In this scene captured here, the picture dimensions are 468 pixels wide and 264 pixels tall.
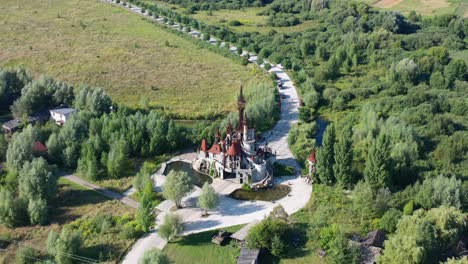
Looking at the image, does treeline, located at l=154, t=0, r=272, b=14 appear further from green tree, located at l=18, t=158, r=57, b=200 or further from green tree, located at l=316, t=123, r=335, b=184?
green tree, located at l=18, t=158, r=57, b=200

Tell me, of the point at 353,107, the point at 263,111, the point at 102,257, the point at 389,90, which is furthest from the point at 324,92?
the point at 102,257

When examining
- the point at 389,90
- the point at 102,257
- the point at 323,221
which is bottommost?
the point at 102,257

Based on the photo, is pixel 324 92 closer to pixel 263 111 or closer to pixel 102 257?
pixel 263 111

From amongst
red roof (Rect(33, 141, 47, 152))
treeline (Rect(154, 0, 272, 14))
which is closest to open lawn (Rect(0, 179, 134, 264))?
red roof (Rect(33, 141, 47, 152))

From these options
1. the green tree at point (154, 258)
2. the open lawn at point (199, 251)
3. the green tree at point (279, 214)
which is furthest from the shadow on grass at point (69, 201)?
the green tree at point (279, 214)

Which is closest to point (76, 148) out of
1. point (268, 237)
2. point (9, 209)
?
point (9, 209)

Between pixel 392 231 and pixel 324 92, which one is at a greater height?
pixel 324 92
